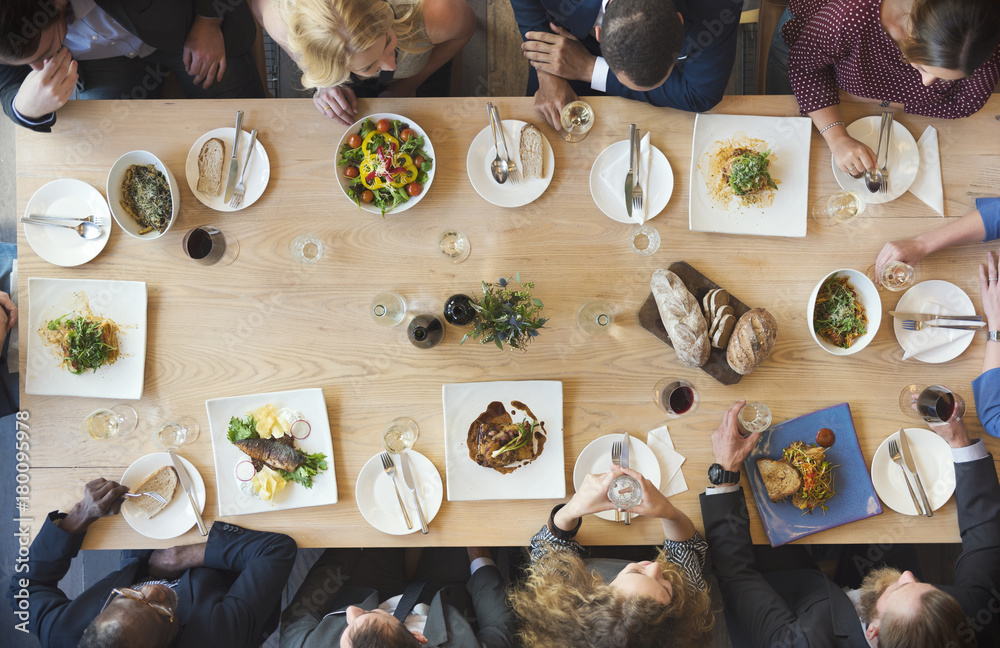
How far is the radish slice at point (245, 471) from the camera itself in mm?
1961

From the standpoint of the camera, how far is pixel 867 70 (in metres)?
1.90

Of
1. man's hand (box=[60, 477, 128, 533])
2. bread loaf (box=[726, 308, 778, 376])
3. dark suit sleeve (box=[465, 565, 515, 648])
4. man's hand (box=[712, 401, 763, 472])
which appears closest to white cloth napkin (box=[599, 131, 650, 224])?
bread loaf (box=[726, 308, 778, 376])

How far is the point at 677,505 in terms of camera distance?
6.48ft

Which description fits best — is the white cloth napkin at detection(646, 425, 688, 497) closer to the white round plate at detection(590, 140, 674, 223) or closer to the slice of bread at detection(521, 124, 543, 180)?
the white round plate at detection(590, 140, 674, 223)

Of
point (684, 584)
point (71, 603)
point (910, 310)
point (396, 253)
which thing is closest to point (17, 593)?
point (71, 603)

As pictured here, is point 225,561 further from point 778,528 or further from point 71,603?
point 778,528

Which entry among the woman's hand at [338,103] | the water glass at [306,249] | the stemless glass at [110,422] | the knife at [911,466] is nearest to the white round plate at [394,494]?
the water glass at [306,249]

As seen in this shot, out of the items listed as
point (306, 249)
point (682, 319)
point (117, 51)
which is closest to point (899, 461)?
point (682, 319)

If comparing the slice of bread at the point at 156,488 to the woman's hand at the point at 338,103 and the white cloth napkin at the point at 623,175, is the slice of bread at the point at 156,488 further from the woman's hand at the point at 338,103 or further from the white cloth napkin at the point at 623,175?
the white cloth napkin at the point at 623,175

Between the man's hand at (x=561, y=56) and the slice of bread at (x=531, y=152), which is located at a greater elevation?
the man's hand at (x=561, y=56)

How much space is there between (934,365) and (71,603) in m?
3.04

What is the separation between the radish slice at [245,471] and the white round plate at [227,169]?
87cm

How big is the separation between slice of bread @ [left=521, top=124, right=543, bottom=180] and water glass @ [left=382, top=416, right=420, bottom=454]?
3.07 feet

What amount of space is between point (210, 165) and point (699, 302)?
1729 millimetres
